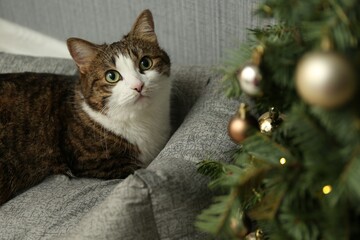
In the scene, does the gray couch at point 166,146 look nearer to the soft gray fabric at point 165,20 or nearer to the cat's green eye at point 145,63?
the soft gray fabric at point 165,20

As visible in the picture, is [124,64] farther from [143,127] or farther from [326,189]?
[326,189]

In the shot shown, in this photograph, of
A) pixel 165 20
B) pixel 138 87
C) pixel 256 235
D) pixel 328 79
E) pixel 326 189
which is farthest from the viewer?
pixel 165 20

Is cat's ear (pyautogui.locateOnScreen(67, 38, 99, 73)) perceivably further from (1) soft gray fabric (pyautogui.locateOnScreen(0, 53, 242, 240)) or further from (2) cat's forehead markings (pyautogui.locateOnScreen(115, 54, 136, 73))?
(1) soft gray fabric (pyautogui.locateOnScreen(0, 53, 242, 240))

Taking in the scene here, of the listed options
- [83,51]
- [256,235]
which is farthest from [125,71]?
[256,235]

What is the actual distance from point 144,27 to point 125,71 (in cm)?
17

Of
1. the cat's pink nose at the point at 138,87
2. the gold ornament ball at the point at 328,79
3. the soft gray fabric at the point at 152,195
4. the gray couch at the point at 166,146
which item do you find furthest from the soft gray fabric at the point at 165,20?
the gold ornament ball at the point at 328,79

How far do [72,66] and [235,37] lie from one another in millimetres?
584

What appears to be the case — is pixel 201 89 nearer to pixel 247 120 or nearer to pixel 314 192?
pixel 247 120

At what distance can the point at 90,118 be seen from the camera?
1.23 metres

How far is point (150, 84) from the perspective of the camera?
3.72 feet

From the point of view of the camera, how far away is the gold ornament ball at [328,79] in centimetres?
47

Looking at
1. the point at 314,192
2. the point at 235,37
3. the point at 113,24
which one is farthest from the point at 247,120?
the point at 113,24

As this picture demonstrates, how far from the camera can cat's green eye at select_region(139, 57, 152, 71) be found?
117cm

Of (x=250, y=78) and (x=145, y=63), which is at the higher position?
(x=250, y=78)
